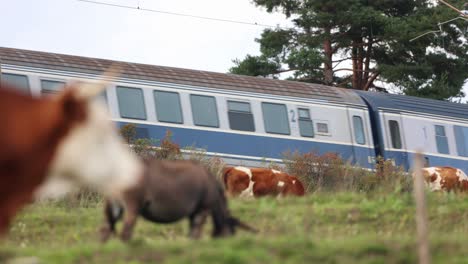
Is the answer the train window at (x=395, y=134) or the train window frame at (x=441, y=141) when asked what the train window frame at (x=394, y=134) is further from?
the train window frame at (x=441, y=141)

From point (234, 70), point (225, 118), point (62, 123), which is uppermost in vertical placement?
point (234, 70)

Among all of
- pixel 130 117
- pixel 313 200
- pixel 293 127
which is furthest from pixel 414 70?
pixel 313 200

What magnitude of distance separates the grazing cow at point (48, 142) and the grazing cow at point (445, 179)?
16.8m

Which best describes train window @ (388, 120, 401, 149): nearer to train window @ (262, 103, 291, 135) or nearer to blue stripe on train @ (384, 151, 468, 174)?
blue stripe on train @ (384, 151, 468, 174)

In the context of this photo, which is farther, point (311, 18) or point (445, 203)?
point (311, 18)

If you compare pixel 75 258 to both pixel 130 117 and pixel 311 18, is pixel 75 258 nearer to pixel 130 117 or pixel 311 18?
pixel 130 117

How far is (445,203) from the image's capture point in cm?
1766

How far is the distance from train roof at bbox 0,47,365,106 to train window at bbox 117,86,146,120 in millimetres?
456

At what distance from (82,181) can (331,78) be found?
4482cm

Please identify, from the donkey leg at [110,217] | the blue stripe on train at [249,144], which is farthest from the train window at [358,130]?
the donkey leg at [110,217]

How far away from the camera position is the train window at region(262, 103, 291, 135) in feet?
105

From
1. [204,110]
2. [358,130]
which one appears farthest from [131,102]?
[358,130]

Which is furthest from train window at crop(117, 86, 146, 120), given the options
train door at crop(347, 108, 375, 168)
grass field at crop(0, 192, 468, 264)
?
grass field at crop(0, 192, 468, 264)

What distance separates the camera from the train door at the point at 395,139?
33781 mm
